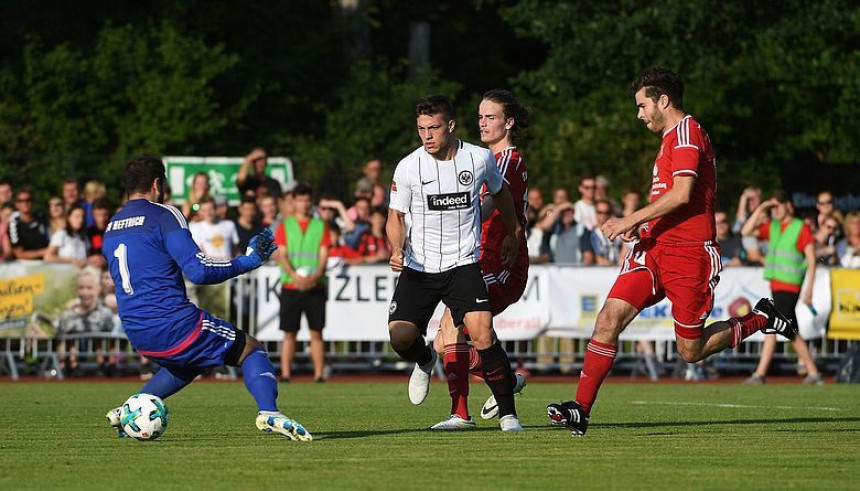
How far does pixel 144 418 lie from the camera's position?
370 inches

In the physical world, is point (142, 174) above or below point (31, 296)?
above

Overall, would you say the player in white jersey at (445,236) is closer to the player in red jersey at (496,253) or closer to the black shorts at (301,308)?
the player in red jersey at (496,253)

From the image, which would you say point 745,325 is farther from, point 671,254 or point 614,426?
point 614,426

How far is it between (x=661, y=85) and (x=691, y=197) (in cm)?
75

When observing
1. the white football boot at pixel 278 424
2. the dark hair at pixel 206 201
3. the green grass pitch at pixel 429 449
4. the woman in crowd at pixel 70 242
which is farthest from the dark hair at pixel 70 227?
the white football boot at pixel 278 424

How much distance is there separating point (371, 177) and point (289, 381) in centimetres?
439

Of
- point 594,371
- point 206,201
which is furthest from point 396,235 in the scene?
point 206,201

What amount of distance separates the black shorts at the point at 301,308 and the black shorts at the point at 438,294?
24.8 feet

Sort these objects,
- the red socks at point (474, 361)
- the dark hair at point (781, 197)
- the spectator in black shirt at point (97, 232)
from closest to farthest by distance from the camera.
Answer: the red socks at point (474, 361)
the dark hair at point (781, 197)
the spectator in black shirt at point (97, 232)

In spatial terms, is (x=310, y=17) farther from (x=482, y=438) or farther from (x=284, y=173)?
(x=482, y=438)

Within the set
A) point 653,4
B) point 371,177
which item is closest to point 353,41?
point 653,4

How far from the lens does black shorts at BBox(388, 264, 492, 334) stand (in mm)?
10039

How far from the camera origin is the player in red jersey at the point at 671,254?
985 cm

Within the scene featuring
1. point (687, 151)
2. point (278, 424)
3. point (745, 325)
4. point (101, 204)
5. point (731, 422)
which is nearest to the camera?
point (278, 424)
